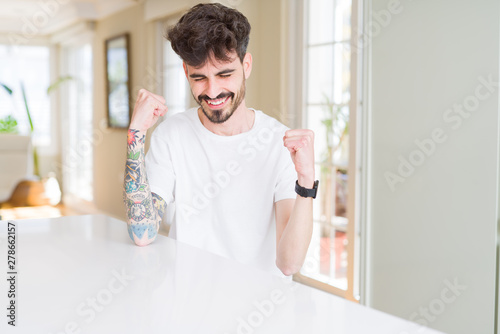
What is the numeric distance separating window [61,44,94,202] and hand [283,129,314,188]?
18.7 feet

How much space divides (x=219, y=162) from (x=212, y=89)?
0.24m

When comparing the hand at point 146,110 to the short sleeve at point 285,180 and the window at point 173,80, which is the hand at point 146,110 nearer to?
the short sleeve at point 285,180

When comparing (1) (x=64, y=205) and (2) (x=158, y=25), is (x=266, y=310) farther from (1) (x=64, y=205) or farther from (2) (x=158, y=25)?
(1) (x=64, y=205)

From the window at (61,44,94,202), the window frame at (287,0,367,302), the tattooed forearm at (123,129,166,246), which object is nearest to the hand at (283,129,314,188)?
the tattooed forearm at (123,129,166,246)

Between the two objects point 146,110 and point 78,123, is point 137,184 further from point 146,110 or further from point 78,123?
point 78,123

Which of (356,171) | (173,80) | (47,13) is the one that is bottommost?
(356,171)

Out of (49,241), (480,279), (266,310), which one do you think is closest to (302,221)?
(266,310)

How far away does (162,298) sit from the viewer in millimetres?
936

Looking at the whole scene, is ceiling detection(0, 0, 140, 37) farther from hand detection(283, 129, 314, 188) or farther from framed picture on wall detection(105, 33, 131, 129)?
hand detection(283, 129, 314, 188)

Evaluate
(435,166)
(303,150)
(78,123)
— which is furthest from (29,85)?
(303,150)

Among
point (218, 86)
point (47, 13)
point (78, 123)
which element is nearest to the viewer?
point (218, 86)

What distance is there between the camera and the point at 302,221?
1.45 meters

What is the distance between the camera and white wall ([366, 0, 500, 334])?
7.18 ft

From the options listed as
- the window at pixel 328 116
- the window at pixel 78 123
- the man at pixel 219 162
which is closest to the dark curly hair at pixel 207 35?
the man at pixel 219 162
